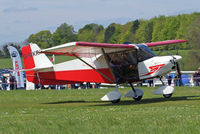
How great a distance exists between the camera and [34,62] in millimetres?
22359

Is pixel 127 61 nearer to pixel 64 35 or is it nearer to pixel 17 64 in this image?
pixel 17 64

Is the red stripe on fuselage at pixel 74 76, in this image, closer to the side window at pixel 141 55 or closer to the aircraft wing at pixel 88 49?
the aircraft wing at pixel 88 49

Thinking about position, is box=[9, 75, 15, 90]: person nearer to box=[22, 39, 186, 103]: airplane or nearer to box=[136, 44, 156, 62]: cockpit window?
box=[22, 39, 186, 103]: airplane

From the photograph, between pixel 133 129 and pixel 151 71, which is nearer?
pixel 133 129

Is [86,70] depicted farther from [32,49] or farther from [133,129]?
[133,129]

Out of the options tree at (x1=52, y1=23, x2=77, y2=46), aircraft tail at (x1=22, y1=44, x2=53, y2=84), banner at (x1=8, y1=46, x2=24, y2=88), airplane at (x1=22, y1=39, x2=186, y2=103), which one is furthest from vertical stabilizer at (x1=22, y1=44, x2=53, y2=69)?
tree at (x1=52, y1=23, x2=77, y2=46)

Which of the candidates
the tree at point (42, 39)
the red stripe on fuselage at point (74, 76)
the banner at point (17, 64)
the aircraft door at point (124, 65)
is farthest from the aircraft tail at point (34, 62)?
the tree at point (42, 39)

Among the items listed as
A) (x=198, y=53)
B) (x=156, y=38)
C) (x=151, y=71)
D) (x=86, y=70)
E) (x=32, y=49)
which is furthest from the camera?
(x=156, y=38)

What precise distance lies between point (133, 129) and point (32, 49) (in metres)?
14.3

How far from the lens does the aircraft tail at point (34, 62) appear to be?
868 inches

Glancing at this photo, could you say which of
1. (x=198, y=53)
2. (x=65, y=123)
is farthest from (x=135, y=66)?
(x=198, y=53)

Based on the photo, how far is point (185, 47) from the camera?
92375 millimetres

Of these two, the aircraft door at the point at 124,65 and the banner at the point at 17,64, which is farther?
the banner at the point at 17,64

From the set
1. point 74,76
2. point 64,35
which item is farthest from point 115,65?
point 64,35
